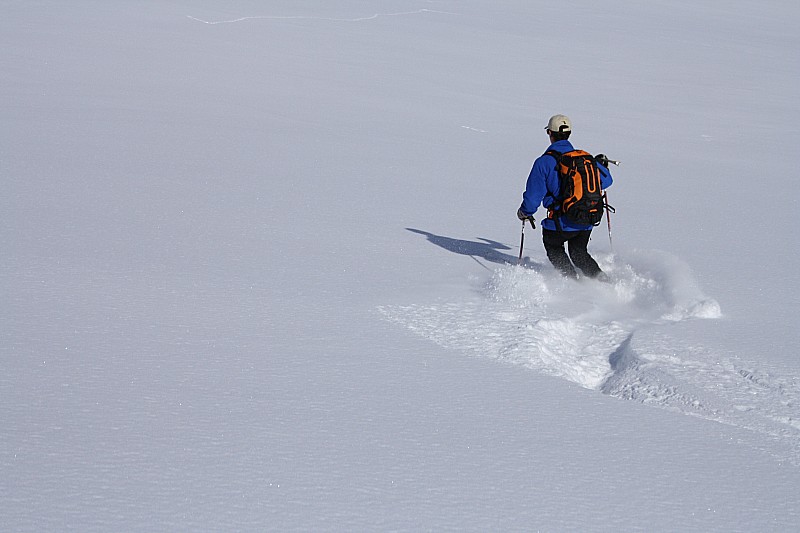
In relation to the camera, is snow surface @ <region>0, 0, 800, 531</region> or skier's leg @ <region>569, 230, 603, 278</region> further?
skier's leg @ <region>569, 230, 603, 278</region>

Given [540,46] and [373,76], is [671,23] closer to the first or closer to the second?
[540,46]

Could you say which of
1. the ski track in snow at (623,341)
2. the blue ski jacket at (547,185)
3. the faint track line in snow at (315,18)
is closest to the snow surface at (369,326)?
the ski track in snow at (623,341)

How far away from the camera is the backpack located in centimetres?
548

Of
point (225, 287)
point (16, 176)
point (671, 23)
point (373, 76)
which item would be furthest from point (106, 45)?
point (671, 23)

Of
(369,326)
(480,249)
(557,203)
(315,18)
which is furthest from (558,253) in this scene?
(315,18)

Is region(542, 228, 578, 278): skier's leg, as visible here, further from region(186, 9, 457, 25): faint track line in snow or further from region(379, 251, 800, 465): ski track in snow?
region(186, 9, 457, 25): faint track line in snow

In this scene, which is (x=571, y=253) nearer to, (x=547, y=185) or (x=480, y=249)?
(x=547, y=185)

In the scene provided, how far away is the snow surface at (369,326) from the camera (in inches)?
118

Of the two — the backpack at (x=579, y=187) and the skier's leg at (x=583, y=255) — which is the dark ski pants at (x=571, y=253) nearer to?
the skier's leg at (x=583, y=255)

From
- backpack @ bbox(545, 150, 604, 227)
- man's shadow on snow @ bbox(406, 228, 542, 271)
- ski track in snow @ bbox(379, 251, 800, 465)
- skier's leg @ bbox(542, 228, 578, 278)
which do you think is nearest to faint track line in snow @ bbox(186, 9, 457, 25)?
man's shadow on snow @ bbox(406, 228, 542, 271)

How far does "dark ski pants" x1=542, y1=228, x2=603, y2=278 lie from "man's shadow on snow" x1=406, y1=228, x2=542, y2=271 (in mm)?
313

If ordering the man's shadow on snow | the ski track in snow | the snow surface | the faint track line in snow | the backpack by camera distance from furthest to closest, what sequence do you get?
the faint track line in snow, the man's shadow on snow, the backpack, the ski track in snow, the snow surface

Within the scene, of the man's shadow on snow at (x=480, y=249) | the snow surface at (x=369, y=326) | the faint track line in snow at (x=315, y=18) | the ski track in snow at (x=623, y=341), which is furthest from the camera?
the faint track line in snow at (x=315, y=18)

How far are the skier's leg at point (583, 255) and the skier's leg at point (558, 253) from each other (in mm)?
61
